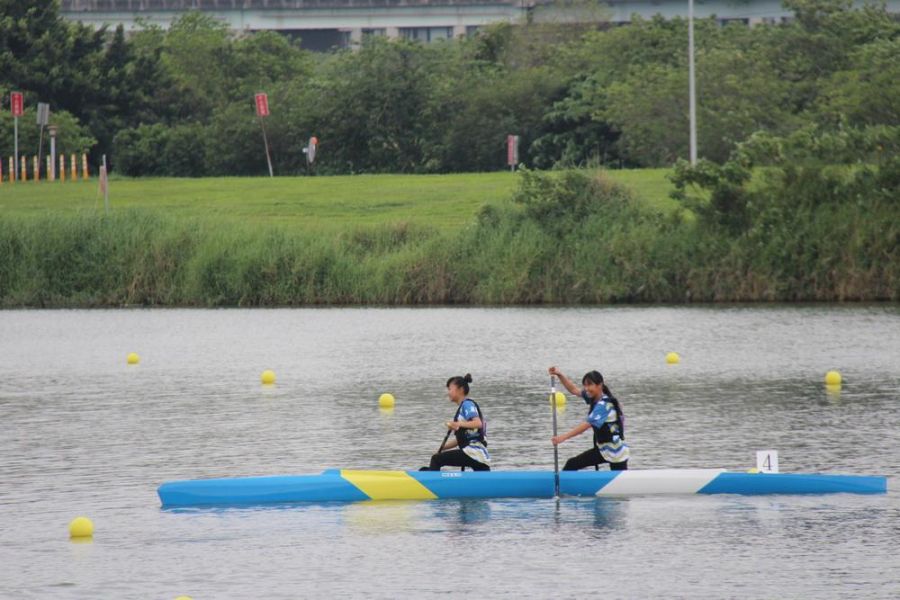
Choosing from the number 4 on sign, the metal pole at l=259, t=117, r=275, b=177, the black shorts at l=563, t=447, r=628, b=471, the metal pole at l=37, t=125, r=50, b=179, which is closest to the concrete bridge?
the metal pole at l=37, t=125, r=50, b=179

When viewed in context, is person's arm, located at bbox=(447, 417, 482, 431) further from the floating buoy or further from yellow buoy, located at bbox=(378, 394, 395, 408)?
the floating buoy

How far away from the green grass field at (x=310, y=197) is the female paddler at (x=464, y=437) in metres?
31.2

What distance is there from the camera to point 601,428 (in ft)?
66.3

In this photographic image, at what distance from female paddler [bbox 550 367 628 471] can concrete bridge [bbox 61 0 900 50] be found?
98.8m

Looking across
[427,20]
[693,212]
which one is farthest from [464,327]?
[427,20]

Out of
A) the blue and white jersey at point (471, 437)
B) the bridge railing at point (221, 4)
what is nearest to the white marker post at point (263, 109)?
the bridge railing at point (221, 4)

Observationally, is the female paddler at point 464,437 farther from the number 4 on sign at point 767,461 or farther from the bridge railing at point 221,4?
the bridge railing at point 221,4

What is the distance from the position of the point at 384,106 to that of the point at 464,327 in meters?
33.2

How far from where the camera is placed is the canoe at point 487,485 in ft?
66.1

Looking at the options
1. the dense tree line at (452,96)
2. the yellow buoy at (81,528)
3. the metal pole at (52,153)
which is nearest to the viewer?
the yellow buoy at (81,528)

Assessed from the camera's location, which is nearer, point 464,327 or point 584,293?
point 464,327

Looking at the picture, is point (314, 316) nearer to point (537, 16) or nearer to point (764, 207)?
point (764, 207)

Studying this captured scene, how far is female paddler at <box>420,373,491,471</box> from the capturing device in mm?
20047

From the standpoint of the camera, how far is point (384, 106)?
74.0 metres
